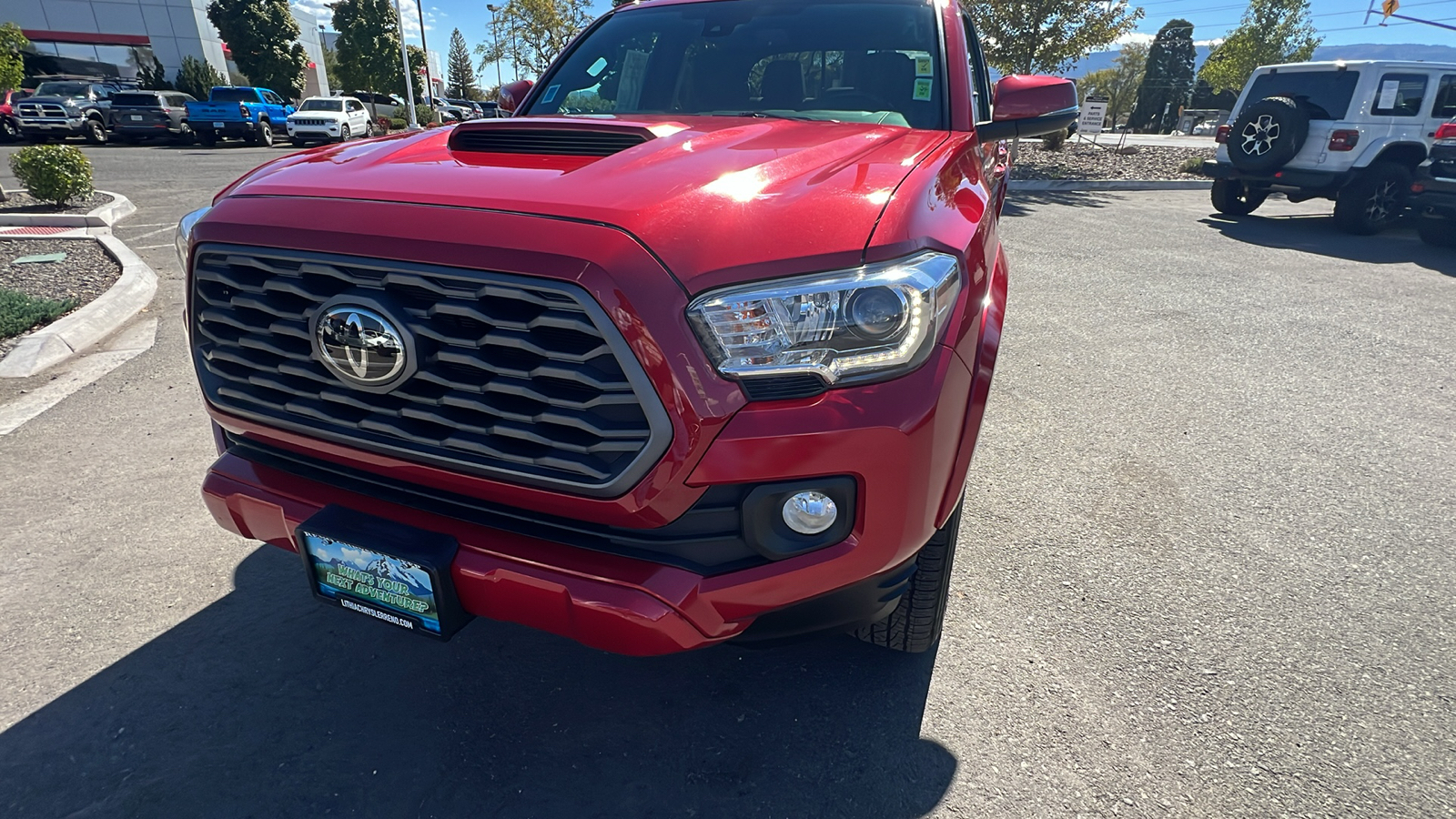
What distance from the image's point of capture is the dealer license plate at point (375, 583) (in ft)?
5.59

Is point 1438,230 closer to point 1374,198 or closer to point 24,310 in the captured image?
point 1374,198

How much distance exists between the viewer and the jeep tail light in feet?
31.6

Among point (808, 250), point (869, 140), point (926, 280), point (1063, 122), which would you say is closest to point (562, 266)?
point (808, 250)

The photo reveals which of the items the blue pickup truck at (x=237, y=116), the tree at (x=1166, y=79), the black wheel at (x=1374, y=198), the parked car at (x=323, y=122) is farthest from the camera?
the tree at (x=1166, y=79)

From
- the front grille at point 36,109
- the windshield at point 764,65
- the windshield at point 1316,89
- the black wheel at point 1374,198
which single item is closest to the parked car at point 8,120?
the front grille at point 36,109

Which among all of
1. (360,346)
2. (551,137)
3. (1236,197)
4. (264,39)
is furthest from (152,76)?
(360,346)

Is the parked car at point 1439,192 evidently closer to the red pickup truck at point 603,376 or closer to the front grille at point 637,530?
the red pickup truck at point 603,376

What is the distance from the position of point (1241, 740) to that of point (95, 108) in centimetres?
2789

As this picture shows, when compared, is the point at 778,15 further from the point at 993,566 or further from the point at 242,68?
the point at 242,68

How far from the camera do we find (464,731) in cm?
206

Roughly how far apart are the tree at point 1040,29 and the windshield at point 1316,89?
24.2ft

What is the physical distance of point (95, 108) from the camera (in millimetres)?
21312

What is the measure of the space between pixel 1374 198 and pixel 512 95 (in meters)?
10.9

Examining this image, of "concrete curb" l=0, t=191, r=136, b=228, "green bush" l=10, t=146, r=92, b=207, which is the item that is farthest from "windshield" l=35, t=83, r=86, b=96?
"concrete curb" l=0, t=191, r=136, b=228
